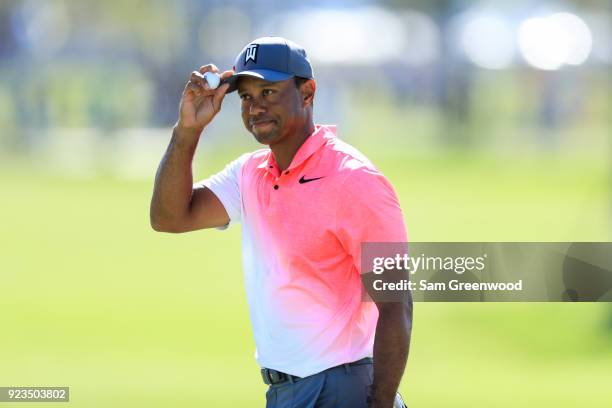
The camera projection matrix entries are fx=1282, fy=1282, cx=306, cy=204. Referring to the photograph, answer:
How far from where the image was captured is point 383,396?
14.3ft

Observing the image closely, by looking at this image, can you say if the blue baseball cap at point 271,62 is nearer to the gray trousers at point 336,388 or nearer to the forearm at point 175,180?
the forearm at point 175,180

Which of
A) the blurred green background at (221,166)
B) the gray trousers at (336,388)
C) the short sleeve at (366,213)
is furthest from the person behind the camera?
the blurred green background at (221,166)

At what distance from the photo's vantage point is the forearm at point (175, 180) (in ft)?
15.7

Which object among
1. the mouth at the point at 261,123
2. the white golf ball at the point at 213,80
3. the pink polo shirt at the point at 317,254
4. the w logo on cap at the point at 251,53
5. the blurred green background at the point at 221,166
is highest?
the blurred green background at the point at 221,166

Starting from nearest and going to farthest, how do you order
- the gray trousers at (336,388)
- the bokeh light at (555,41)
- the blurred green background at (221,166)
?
the gray trousers at (336,388) < the blurred green background at (221,166) < the bokeh light at (555,41)

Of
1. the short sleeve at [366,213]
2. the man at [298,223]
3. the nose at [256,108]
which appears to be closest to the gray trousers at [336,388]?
the man at [298,223]

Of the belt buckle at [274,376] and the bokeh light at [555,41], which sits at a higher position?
the bokeh light at [555,41]

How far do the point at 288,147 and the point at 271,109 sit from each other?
0.52 ft

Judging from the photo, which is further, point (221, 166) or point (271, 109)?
point (221, 166)

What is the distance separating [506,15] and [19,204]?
3014cm

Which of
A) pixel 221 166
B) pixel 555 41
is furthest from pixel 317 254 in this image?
pixel 555 41

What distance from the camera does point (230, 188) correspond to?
196 inches

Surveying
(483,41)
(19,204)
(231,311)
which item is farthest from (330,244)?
(483,41)

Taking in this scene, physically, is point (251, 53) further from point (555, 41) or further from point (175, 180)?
point (555, 41)
